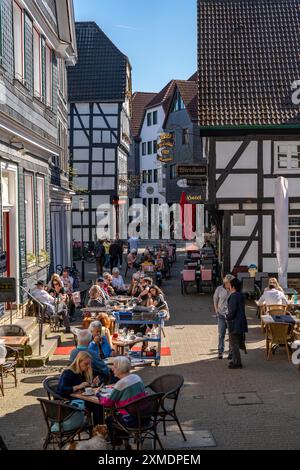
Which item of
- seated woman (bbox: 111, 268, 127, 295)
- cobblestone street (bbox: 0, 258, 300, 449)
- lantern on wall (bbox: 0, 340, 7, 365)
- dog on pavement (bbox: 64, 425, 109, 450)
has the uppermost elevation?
seated woman (bbox: 111, 268, 127, 295)

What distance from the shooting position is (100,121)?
46.2 m

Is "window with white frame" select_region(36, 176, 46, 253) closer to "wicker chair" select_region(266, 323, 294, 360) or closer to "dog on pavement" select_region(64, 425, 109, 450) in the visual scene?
"wicker chair" select_region(266, 323, 294, 360)

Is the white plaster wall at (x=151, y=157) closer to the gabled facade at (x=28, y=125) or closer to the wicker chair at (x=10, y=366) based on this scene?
the gabled facade at (x=28, y=125)

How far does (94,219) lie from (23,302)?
2858 cm

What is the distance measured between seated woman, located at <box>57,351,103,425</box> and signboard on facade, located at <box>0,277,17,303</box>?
3.58 meters

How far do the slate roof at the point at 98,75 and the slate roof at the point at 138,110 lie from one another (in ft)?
80.1

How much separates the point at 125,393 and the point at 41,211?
13.4 m

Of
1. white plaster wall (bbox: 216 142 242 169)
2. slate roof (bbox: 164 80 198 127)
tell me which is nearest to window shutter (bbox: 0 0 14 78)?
white plaster wall (bbox: 216 142 242 169)

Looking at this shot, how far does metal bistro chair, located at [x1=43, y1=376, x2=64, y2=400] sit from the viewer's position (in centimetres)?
961

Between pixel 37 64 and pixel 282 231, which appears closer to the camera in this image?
pixel 282 231

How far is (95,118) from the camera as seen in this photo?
4609cm

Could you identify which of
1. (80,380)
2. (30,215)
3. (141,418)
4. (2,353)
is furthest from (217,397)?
(30,215)

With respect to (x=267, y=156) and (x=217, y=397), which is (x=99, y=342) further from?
(x=267, y=156)

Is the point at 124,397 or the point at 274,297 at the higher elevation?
the point at 274,297
